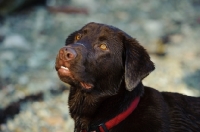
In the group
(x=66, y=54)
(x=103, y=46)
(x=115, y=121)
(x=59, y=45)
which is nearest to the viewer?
(x=66, y=54)

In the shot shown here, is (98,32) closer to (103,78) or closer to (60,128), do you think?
(103,78)

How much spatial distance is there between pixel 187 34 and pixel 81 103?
616 centimetres

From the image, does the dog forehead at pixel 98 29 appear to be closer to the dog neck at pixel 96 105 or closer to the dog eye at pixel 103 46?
the dog eye at pixel 103 46

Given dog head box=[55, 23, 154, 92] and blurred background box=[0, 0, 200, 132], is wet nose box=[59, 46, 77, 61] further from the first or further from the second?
blurred background box=[0, 0, 200, 132]

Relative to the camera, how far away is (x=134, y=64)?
4109 mm

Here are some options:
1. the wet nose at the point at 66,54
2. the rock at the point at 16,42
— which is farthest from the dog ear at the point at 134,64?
the rock at the point at 16,42

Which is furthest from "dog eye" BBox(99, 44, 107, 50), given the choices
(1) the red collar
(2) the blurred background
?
(2) the blurred background

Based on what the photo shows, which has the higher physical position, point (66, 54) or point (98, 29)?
point (98, 29)

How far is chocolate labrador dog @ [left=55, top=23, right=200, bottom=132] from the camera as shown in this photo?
406 cm

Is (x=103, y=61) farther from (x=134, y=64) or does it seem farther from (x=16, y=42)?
(x=16, y=42)

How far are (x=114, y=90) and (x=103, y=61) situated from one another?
10.1 inches

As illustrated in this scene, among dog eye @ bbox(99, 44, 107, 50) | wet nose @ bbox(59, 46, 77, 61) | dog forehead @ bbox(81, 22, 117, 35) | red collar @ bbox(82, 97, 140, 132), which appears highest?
dog forehead @ bbox(81, 22, 117, 35)

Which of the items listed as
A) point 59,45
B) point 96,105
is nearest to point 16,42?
point 59,45

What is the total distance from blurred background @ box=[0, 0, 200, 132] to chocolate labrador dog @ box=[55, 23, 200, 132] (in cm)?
176
